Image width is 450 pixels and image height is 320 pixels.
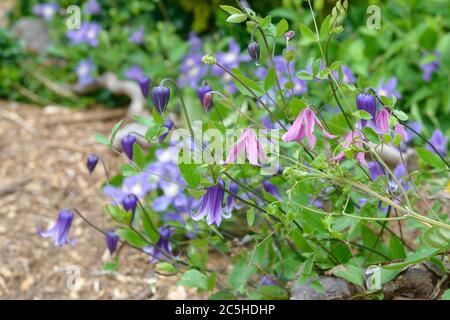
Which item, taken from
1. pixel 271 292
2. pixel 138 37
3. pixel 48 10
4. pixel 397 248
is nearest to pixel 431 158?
pixel 397 248

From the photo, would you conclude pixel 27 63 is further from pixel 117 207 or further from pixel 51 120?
pixel 117 207

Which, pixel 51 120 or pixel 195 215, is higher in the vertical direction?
pixel 51 120

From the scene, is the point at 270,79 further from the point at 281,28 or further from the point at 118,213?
the point at 118,213

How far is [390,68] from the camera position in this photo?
3340 mm

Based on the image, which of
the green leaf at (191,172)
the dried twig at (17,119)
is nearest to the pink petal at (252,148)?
the green leaf at (191,172)

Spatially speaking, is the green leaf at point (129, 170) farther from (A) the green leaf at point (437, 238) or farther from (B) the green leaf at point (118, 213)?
(A) the green leaf at point (437, 238)

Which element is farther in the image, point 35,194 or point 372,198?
point 35,194

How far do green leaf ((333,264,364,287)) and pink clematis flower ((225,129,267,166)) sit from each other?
0.40 m

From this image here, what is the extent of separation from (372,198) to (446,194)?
647mm

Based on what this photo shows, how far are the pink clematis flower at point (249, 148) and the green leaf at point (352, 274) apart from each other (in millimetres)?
398

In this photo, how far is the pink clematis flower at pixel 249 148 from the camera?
150cm

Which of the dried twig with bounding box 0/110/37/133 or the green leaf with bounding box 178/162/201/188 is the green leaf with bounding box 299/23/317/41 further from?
the dried twig with bounding box 0/110/37/133

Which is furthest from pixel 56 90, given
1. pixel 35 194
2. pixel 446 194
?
A: pixel 446 194

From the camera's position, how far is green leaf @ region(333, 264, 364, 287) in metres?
1.70
